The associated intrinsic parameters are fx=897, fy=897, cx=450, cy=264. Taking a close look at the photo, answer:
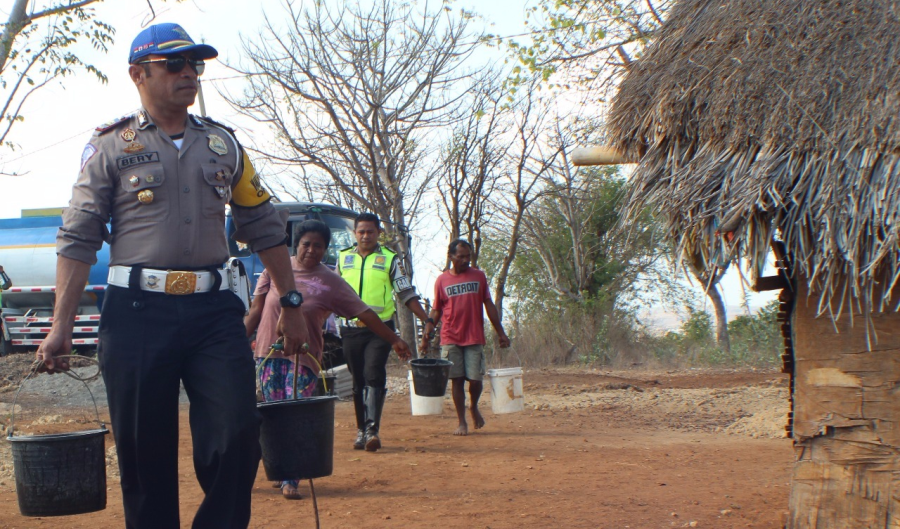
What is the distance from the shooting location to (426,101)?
17672mm

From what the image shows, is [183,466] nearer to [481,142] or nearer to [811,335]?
[811,335]

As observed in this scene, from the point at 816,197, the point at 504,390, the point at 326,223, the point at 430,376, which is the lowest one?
the point at 504,390

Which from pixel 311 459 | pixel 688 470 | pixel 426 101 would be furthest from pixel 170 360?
pixel 426 101

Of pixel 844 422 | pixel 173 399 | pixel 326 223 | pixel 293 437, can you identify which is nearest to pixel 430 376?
pixel 293 437

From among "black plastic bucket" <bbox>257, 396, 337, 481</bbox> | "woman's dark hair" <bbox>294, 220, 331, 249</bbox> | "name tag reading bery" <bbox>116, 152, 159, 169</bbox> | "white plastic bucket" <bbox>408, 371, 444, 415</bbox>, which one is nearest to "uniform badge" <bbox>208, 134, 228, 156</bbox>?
"name tag reading bery" <bbox>116, 152, 159, 169</bbox>

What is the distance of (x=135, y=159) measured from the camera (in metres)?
3.46

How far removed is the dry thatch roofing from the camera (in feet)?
13.2

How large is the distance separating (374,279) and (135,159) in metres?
4.31

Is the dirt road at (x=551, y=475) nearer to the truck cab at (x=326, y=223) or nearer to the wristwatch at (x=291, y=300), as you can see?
the wristwatch at (x=291, y=300)

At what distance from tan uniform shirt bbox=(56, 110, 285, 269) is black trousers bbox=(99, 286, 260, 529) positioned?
171 millimetres

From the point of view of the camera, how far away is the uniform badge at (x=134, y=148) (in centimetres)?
346

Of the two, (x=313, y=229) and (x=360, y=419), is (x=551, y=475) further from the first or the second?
(x=313, y=229)

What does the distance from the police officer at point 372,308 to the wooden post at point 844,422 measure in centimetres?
367

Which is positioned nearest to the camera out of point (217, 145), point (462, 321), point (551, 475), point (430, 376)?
point (217, 145)
